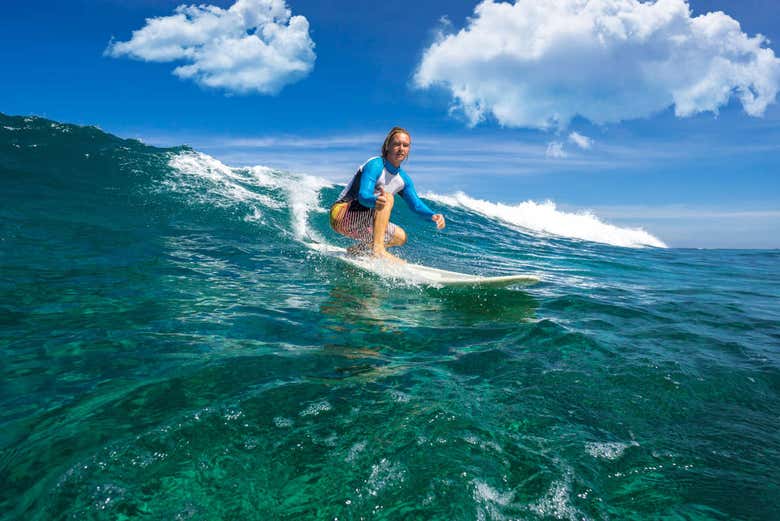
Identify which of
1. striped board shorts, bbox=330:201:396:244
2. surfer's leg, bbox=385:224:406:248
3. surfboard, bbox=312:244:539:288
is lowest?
surfboard, bbox=312:244:539:288

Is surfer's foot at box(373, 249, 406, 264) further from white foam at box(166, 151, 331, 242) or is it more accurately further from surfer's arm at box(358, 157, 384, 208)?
white foam at box(166, 151, 331, 242)

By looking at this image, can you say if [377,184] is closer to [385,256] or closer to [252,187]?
[385,256]

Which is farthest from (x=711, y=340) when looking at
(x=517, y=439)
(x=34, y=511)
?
(x=34, y=511)

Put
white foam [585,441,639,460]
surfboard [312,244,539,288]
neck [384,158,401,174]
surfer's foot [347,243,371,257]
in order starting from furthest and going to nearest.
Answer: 1. surfer's foot [347,243,371,257]
2. neck [384,158,401,174]
3. surfboard [312,244,539,288]
4. white foam [585,441,639,460]

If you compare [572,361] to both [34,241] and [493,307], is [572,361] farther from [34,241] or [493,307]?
[34,241]

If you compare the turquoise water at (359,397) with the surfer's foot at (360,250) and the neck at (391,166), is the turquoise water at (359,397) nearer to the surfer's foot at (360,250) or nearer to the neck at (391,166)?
the surfer's foot at (360,250)

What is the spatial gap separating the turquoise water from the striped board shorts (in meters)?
1.15

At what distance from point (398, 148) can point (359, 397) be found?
17.0 ft

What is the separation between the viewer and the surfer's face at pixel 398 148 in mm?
7013

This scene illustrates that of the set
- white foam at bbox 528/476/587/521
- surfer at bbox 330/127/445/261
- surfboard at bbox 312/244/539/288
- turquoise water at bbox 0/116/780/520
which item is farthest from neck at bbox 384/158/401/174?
white foam at bbox 528/476/587/521

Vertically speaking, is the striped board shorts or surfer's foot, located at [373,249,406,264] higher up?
the striped board shorts

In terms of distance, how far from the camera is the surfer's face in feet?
23.0

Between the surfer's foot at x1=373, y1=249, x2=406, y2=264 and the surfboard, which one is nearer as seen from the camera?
the surfboard

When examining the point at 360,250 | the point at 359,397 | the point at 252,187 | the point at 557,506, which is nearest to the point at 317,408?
the point at 359,397
